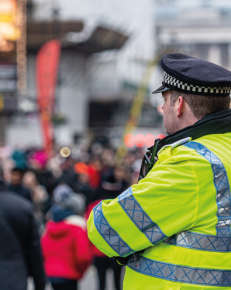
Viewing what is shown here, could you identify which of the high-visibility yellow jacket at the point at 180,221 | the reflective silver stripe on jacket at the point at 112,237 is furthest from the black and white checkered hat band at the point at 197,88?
the reflective silver stripe on jacket at the point at 112,237

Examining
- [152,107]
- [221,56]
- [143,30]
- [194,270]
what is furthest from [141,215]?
[221,56]

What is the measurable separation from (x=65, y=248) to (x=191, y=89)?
334cm

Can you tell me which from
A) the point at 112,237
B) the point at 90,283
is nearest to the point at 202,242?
the point at 112,237

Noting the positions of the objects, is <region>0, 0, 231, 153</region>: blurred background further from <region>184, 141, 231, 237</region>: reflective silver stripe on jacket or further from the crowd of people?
<region>184, 141, 231, 237</region>: reflective silver stripe on jacket

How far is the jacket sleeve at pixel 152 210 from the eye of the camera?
187cm

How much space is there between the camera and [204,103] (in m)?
2.03

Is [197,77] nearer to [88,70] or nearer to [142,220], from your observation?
[142,220]

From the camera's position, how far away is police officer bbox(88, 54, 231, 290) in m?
1.88

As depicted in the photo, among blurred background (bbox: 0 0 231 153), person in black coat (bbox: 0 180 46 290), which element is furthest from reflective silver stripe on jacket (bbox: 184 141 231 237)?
blurred background (bbox: 0 0 231 153)

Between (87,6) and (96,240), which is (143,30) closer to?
(87,6)

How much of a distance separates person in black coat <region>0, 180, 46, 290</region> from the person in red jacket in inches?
45.3

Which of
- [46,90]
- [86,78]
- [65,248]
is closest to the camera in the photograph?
[65,248]

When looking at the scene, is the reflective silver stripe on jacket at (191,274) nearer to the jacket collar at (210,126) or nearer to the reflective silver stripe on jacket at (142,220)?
the reflective silver stripe on jacket at (142,220)

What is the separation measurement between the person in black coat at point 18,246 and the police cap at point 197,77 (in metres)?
1.85
